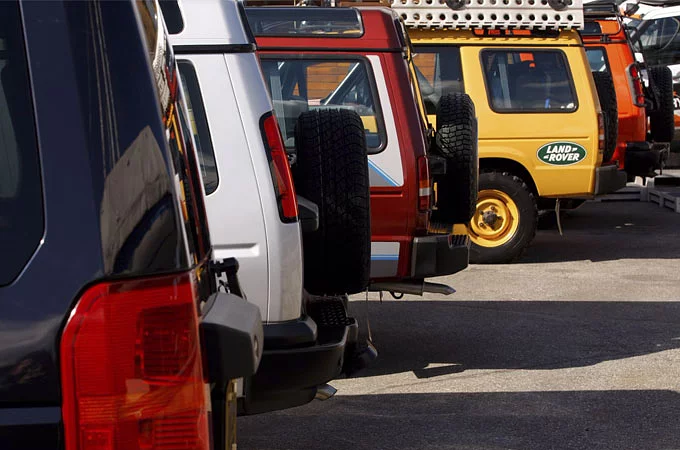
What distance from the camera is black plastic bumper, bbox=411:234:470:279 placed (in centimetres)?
691

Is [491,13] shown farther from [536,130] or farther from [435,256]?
[435,256]

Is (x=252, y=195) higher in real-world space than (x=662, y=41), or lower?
lower

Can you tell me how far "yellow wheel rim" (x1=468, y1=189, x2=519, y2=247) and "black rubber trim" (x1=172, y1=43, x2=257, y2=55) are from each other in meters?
6.68

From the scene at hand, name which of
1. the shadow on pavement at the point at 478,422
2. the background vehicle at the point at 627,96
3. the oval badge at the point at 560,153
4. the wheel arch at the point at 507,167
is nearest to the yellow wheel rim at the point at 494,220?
the wheel arch at the point at 507,167

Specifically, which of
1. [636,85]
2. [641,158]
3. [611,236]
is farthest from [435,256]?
[636,85]

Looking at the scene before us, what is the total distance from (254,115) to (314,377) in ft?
3.32

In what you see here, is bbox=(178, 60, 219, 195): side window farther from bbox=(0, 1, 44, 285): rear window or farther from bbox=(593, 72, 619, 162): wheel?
bbox=(593, 72, 619, 162): wheel

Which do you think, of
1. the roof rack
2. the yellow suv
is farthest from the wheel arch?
the roof rack

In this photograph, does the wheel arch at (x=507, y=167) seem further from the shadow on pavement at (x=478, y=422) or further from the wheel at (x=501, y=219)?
the shadow on pavement at (x=478, y=422)

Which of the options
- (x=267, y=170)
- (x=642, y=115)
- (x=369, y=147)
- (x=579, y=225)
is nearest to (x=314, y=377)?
(x=267, y=170)

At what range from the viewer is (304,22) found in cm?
749

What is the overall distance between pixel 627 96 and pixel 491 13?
117 inches

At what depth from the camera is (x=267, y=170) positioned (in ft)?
14.8

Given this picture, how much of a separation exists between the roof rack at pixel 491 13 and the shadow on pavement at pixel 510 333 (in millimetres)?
2911
